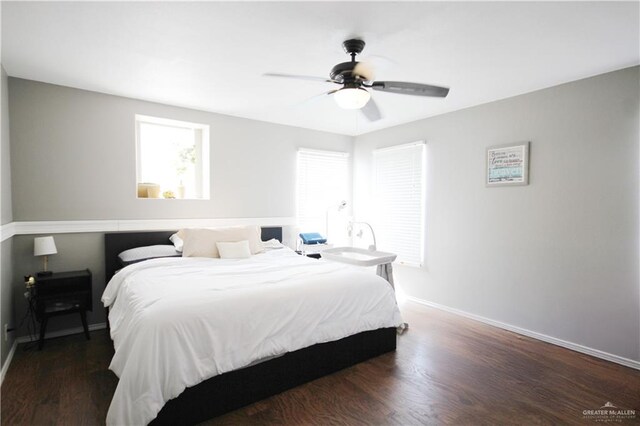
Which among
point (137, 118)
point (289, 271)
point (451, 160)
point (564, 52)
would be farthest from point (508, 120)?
point (137, 118)

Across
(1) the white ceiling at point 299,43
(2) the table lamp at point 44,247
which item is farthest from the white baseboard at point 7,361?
(1) the white ceiling at point 299,43

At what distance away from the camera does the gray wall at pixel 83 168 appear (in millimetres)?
3145

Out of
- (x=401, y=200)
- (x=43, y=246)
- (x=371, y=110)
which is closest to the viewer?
(x=371, y=110)

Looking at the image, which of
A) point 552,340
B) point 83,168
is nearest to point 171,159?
point 83,168

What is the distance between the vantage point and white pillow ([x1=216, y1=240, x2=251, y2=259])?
3.50 metres

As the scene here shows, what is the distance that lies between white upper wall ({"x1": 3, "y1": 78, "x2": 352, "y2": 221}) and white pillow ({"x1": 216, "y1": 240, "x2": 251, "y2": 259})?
86 cm

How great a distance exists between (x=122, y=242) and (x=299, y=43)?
285 cm

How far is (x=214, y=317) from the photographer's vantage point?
6.56 feet

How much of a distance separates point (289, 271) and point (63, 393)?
6.04ft

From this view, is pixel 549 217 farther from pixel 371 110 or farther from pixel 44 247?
pixel 44 247

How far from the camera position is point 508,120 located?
11.8 feet

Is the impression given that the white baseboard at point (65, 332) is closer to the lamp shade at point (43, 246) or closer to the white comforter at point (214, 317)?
the lamp shade at point (43, 246)

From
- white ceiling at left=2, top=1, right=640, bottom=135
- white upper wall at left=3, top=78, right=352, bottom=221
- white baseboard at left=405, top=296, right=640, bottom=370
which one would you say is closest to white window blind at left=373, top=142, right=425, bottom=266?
white baseboard at left=405, top=296, right=640, bottom=370

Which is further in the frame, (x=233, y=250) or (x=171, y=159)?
(x=171, y=159)
